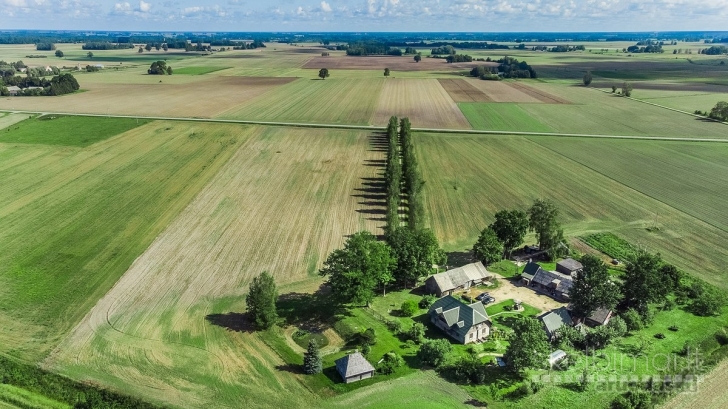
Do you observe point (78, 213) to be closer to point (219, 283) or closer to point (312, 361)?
point (219, 283)

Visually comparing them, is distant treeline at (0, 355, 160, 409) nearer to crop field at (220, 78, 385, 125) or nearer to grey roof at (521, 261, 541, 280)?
grey roof at (521, 261, 541, 280)

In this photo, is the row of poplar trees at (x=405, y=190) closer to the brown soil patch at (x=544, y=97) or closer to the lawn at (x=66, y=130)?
the lawn at (x=66, y=130)

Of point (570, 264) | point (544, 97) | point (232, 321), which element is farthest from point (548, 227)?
point (544, 97)

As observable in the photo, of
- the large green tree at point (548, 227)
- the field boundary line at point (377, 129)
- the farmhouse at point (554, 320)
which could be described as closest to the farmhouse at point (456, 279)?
the farmhouse at point (554, 320)

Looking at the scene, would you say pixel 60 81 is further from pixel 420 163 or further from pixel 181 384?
pixel 181 384

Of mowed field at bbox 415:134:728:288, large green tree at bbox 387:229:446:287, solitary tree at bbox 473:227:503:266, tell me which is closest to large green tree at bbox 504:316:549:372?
large green tree at bbox 387:229:446:287

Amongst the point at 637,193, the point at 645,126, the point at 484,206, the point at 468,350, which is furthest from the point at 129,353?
the point at 645,126
